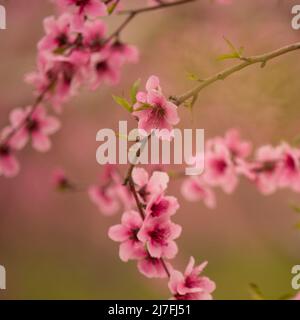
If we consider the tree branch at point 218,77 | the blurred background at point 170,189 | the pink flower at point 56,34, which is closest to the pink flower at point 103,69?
the pink flower at point 56,34

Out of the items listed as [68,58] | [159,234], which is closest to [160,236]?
[159,234]

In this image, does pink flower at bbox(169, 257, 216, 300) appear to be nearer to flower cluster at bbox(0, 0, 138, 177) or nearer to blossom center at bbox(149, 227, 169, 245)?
blossom center at bbox(149, 227, 169, 245)

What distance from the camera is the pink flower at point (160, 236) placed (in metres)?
0.71

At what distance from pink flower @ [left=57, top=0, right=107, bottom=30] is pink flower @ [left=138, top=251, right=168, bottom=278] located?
15.5 inches

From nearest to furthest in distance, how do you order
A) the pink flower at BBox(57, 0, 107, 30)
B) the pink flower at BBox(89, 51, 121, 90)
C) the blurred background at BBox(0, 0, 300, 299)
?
1. the pink flower at BBox(57, 0, 107, 30)
2. the pink flower at BBox(89, 51, 121, 90)
3. the blurred background at BBox(0, 0, 300, 299)

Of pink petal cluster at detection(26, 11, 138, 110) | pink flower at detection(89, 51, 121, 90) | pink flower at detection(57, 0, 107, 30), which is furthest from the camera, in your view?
pink flower at detection(89, 51, 121, 90)

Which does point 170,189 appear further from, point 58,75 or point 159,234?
point 159,234

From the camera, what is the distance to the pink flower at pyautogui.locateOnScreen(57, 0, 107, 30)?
88 cm

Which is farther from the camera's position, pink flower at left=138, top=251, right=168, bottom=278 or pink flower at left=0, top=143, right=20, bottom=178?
pink flower at left=0, top=143, right=20, bottom=178

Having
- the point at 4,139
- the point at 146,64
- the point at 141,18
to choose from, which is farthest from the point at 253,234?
the point at 4,139

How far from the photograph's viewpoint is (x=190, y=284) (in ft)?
2.45

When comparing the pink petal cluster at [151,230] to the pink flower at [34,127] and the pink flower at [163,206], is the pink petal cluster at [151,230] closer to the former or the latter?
the pink flower at [163,206]

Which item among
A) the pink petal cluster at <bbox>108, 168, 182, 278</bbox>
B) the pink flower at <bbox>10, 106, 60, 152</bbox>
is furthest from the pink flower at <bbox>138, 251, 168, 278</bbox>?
the pink flower at <bbox>10, 106, 60, 152</bbox>
